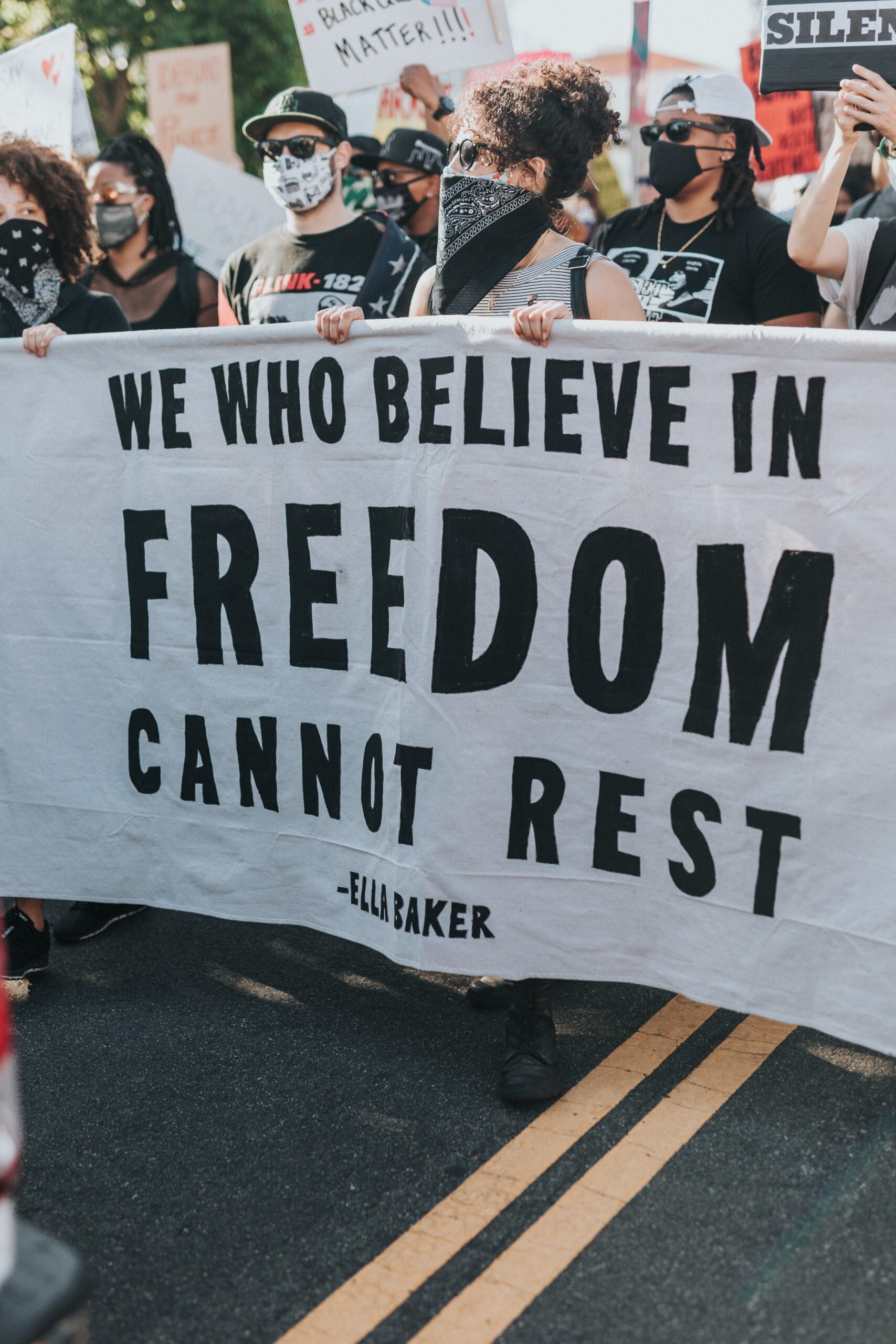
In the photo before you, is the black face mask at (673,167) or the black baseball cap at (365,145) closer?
the black face mask at (673,167)

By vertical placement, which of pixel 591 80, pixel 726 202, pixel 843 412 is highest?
pixel 591 80

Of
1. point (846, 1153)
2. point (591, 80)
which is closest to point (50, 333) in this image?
point (591, 80)

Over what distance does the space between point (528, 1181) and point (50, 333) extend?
248 centimetres

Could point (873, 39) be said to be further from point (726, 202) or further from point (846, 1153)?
point (846, 1153)

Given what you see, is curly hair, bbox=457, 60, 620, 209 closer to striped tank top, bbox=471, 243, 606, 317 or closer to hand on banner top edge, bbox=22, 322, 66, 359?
striped tank top, bbox=471, 243, 606, 317

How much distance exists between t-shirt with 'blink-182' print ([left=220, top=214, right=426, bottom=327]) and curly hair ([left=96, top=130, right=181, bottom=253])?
2.24 ft

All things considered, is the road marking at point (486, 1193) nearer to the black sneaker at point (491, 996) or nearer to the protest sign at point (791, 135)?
the black sneaker at point (491, 996)

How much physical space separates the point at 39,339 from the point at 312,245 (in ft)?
4.13

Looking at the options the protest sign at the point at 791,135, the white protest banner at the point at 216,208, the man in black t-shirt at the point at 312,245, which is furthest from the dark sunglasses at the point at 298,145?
the protest sign at the point at 791,135

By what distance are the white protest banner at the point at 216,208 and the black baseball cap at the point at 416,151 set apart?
49.0 inches

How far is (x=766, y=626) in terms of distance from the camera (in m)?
2.76

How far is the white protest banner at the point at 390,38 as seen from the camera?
5.67 m

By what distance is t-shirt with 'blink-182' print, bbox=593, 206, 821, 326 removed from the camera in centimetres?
377

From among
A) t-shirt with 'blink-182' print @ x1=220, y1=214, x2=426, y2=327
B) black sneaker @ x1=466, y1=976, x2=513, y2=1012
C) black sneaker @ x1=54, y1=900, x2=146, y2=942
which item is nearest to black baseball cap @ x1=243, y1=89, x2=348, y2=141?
t-shirt with 'blink-182' print @ x1=220, y1=214, x2=426, y2=327
